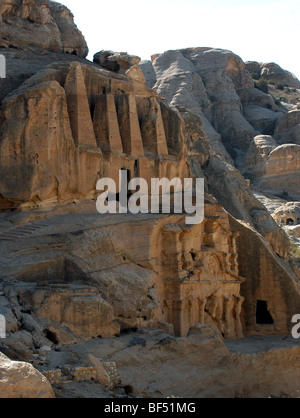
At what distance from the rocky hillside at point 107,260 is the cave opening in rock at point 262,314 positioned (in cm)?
6

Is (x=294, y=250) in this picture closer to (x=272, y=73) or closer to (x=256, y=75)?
(x=256, y=75)

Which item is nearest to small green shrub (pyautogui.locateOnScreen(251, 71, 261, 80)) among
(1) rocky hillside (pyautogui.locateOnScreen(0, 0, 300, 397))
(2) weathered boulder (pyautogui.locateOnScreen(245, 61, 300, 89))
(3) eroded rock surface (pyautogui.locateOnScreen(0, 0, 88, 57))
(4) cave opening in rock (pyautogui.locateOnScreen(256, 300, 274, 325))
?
(2) weathered boulder (pyautogui.locateOnScreen(245, 61, 300, 89))

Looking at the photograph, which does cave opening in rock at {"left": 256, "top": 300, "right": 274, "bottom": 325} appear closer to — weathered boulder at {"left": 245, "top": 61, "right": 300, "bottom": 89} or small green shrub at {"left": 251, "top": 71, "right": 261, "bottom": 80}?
small green shrub at {"left": 251, "top": 71, "right": 261, "bottom": 80}

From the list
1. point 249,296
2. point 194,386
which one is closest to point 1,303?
point 194,386

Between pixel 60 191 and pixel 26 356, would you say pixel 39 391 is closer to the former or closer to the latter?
pixel 26 356

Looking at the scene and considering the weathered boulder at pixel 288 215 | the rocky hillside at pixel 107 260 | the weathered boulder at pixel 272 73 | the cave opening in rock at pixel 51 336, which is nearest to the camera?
the cave opening in rock at pixel 51 336

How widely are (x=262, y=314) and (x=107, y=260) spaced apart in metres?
13.3

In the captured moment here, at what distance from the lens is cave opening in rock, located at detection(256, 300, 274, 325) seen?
33.5 metres

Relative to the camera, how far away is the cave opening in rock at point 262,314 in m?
33.5

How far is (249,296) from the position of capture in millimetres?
33719

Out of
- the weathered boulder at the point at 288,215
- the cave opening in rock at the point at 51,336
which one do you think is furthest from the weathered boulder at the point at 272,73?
the cave opening in rock at the point at 51,336

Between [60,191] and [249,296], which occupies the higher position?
[60,191]

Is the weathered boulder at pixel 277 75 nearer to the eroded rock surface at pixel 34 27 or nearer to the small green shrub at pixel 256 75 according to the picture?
the small green shrub at pixel 256 75

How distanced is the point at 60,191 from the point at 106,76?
8.60 metres
